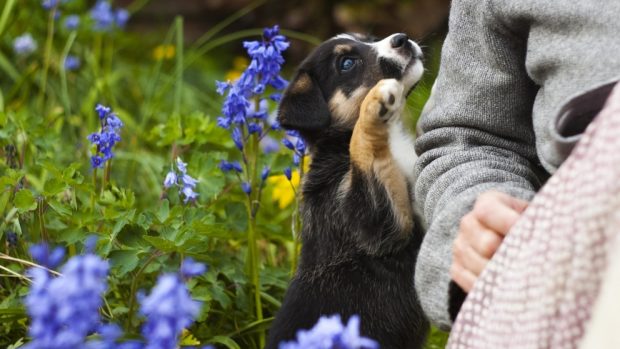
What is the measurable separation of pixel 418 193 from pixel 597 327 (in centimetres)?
99

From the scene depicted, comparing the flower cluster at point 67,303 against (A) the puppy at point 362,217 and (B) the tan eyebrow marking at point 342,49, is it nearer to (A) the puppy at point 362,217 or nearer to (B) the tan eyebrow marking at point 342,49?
(A) the puppy at point 362,217

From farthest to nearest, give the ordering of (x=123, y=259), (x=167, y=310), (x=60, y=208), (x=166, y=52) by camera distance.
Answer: (x=166, y=52) < (x=60, y=208) < (x=123, y=259) < (x=167, y=310)

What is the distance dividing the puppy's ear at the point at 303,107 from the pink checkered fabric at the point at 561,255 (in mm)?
1466

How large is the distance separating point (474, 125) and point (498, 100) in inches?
3.1

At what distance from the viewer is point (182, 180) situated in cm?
288

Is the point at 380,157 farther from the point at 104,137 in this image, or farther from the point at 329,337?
the point at 329,337

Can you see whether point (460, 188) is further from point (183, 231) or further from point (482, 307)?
point (183, 231)

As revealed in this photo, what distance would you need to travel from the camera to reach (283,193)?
4035 millimetres

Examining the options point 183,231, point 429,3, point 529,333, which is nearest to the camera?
point 529,333

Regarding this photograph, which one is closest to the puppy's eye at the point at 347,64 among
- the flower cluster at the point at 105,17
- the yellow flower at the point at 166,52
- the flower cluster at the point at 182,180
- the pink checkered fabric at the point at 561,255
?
the flower cluster at the point at 182,180

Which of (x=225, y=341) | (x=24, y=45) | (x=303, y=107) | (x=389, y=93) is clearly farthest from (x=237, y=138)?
(x=24, y=45)

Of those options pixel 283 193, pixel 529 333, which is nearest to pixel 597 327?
pixel 529 333

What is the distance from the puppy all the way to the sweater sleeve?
0.44m

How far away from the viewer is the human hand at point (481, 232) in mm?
1852
